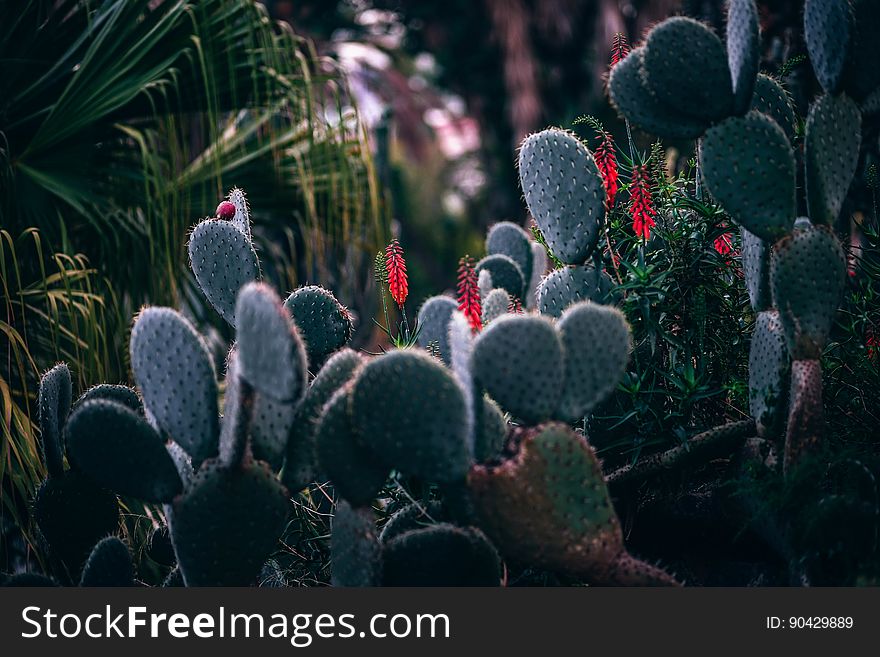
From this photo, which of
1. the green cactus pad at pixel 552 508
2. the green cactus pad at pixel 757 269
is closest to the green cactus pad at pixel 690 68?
the green cactus pad at pixel 757 269

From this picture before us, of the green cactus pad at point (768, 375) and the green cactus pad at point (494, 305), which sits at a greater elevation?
the green cactus pad at point (494, 305)

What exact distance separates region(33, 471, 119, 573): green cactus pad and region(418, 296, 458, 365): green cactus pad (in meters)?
0.92

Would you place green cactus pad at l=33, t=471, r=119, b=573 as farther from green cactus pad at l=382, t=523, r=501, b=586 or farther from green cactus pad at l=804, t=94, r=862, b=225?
green cactus pad at l=804, t=94, r=862, b=225

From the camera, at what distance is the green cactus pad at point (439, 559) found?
2.07 m

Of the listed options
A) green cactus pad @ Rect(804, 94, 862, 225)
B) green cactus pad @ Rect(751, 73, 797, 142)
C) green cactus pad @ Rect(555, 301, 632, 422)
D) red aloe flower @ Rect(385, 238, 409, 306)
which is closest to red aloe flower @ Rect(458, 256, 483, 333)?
red aloe flower @ Rect(385, 238, 409, 306)

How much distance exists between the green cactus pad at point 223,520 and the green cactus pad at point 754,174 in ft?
3.87

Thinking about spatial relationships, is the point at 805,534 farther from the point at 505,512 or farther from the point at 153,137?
the point at 153,137

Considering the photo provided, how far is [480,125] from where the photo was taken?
12.5m

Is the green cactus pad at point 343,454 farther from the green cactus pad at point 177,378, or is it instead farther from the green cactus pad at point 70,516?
the green cactus pad at point 70,516

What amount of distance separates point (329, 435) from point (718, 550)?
1.05 m

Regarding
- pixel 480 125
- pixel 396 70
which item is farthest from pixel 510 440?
pixel 396 70

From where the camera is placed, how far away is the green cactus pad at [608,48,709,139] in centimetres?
230

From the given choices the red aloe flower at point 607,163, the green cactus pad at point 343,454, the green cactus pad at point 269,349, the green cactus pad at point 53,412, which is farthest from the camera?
the red aloe flower at point 607,163

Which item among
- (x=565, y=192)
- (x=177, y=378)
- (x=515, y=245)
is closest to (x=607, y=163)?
(x=565, y=192)
